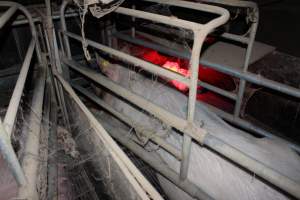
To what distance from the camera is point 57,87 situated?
11.2ft

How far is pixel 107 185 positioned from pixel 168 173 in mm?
541

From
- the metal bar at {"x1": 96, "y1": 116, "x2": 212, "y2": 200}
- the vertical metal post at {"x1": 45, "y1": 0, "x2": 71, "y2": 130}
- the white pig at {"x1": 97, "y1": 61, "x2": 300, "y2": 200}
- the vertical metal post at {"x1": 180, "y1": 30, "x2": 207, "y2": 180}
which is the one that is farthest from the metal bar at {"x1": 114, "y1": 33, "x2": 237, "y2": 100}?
the vertical metal post at {"x1": 180, "y1": 30, "x2": 207, "y2": 180}

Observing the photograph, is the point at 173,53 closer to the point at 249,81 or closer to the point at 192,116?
Answer: the point at 249,81

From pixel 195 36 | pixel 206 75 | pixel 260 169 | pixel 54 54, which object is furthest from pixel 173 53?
pixel 260 169

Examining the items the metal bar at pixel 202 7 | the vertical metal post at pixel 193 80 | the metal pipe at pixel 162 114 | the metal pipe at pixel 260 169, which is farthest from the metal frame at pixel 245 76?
the metal pipe at pixel 260 169

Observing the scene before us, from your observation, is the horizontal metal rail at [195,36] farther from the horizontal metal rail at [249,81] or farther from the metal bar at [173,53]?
the metal bar at [173,53]

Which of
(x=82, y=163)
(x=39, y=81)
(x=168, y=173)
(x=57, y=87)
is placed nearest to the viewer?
(x=168, y=173)

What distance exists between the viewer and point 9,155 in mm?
1397

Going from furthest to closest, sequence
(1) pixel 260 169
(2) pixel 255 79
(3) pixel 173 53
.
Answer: (3) pixel 173 53
(2) pixel 255 79
(1) pixel 260 169

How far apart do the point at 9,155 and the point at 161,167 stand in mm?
1124

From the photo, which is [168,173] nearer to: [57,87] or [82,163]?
[82,163]

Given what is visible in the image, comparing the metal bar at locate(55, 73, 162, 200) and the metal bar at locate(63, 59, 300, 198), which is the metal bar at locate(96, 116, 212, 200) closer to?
the metal bar at locate(55, 73, 162, 200)

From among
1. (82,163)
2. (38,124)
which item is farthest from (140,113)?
(38,124)

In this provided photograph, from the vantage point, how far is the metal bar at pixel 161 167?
180 centimetres
